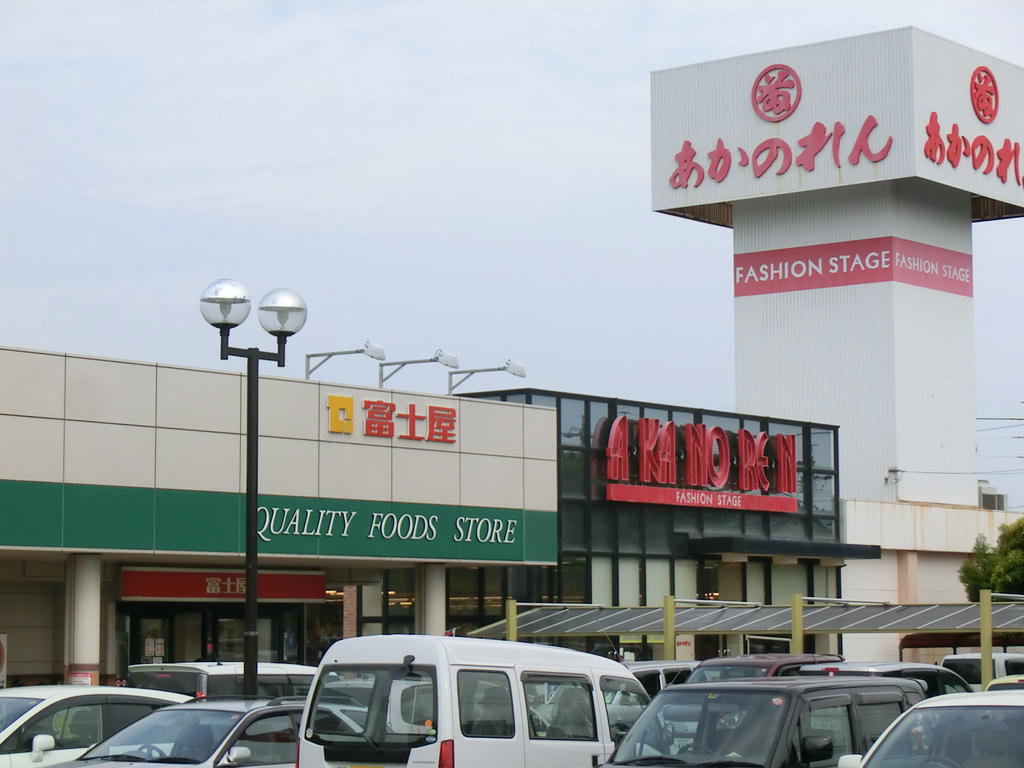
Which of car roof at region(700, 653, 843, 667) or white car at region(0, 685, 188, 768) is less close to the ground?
car roof at region(700, 653, 843, 667)

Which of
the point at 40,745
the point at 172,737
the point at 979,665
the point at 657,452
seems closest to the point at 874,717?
the point at 172,737

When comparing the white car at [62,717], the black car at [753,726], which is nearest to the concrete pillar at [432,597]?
the white car at [62,717]

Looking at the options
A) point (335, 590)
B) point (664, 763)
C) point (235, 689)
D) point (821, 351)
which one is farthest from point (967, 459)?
point (664, 763)

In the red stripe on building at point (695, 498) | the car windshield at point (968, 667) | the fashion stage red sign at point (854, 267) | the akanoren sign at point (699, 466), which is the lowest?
the car windshield at point (968, 667)

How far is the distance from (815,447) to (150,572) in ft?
63.2

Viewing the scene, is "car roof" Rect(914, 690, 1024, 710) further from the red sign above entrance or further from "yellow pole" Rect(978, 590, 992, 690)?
the red sign above entrance

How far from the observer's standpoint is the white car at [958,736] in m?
10.4

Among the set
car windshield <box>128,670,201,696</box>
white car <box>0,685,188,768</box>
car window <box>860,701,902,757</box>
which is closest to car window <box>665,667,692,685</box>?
car windshield <box>128,670,201,696</box>

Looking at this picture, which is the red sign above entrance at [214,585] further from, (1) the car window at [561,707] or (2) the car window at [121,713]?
(1) the car window at [561,707]

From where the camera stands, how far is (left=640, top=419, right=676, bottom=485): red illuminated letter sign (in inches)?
1458

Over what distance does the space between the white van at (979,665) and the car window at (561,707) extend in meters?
13.4

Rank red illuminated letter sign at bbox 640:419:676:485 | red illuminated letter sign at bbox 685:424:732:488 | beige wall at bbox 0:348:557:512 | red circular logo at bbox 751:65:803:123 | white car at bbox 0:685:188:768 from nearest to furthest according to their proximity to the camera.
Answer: white car at bbox 0:685:188:768 < beige wall at bbox 0:348:557:512 < red illuminated letter sign at bbox 640:419:676:485 < red illuminated letter sign at bbox 685:424:732:488 < red circular logo at bbox 751:65:803:123

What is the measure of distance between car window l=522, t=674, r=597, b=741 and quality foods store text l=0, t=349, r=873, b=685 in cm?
1302

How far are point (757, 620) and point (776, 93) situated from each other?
28.7 metres
